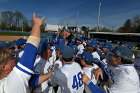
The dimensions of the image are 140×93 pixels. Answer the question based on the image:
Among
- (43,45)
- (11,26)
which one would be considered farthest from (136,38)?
(43,45)

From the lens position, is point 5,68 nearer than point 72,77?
Yes

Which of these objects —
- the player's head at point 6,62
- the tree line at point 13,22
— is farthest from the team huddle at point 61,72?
the tree line at point 13,22

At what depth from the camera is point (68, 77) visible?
4566mm

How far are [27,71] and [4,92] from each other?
324 mm

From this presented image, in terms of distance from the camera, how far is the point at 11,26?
283ft

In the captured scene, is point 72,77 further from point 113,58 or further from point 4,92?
point 4,92

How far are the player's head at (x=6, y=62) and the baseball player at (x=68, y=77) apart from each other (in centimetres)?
178

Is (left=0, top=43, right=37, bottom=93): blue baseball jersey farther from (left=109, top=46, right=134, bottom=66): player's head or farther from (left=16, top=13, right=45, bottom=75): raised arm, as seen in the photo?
(left=109, top=46, right=134, bottom=66): player's head

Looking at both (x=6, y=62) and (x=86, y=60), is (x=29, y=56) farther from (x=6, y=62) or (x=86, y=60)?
(x=86, y=60)

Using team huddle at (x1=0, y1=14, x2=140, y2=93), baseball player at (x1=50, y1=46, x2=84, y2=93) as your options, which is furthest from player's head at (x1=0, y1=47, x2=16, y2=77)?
baseball player at (x1=50, y1=46, x2=84, y2=93)

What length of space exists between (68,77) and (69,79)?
5 centimetres

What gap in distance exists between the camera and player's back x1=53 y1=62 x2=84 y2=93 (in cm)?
455

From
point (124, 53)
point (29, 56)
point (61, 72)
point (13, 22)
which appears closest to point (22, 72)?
point (29, 56)

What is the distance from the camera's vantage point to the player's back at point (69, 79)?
4.55 meters
